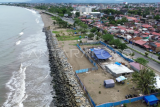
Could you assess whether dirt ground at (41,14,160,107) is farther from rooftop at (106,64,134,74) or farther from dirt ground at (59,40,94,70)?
rooftop at (106,64,134,74)

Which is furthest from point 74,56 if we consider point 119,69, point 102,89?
point 102,89

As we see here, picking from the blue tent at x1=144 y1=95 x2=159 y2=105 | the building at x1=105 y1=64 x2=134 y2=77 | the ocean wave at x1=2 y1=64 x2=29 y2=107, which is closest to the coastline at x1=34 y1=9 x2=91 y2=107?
the ocean wave at x1=2 y1=64 x2=29 y2=107

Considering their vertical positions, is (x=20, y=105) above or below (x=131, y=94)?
below

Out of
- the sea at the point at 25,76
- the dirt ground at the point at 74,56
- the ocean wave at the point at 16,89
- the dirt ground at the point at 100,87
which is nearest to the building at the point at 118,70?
the dirt ground at the point at 100,87

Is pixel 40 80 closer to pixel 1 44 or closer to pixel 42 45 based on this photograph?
pixel 42 45

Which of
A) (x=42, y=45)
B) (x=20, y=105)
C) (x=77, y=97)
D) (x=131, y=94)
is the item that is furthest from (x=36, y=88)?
(x=42, y=45)

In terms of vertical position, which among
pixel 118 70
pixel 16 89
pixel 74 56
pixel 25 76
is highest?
pixel 118 70

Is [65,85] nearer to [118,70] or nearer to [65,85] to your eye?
[65,85]
